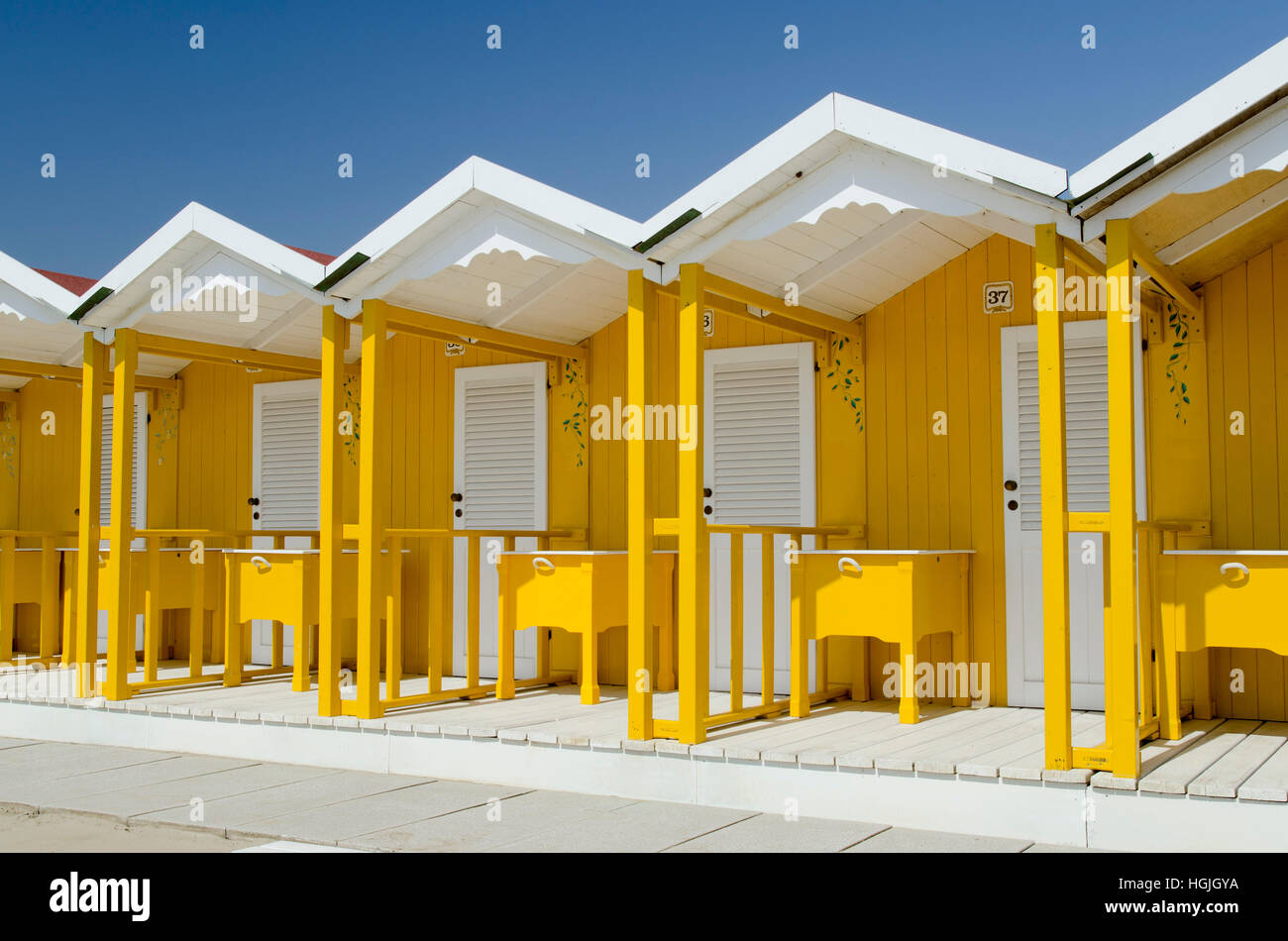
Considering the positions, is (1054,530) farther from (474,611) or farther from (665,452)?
(474,611)

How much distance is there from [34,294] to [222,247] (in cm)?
153

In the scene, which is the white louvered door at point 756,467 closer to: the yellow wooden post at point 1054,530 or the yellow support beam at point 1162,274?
the yellow support beam at point 1162,274

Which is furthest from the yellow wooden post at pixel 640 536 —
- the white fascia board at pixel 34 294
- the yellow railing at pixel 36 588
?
the yellow railing at pixel 36 588

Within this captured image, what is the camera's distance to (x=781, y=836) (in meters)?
4.06

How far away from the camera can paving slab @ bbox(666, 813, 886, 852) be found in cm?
388

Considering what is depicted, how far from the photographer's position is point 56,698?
667cm

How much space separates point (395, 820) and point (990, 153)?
132 inches

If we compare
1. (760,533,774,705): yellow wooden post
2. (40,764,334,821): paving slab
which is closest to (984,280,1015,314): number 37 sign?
(760,533,774,705): yellow wooden post

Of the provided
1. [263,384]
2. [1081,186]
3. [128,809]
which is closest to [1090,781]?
[1081,186]

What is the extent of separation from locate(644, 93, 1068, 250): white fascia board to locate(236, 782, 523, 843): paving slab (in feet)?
8.27

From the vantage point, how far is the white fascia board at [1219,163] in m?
3.77

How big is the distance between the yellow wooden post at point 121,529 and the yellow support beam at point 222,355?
140 millimetres

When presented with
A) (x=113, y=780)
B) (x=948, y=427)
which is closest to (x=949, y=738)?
(x=948, y=427)

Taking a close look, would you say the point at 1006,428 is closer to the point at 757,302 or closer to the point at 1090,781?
the point at 757,302
